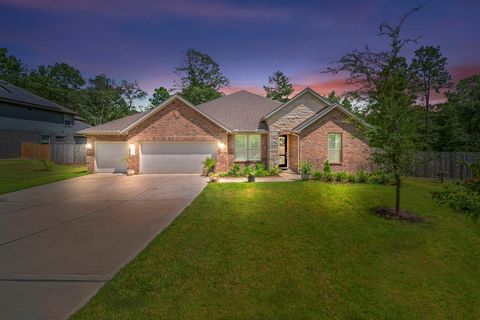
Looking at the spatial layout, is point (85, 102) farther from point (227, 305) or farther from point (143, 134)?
point (227, 305)

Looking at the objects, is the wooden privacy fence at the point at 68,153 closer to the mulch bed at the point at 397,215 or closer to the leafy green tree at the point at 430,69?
the mulch bed at the point at 397,215

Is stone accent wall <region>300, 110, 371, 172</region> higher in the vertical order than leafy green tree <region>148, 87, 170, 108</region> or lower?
lower

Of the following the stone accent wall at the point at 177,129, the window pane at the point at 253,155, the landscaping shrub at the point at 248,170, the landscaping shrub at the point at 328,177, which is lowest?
the landscaping shrub at the point at 328,177

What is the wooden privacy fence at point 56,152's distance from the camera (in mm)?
26609

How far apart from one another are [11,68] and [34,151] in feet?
148

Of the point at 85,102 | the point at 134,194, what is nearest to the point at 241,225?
the point at 134,194

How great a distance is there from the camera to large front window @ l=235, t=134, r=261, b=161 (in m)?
19.2

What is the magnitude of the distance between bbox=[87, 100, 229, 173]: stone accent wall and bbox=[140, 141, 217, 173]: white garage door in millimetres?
381

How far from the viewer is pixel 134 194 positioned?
11516mm

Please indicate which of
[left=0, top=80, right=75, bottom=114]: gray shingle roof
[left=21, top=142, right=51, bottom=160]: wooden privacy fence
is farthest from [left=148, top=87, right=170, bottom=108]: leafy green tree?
[left=21, top=142, right=51, bottom=160]: wooden privacy fence

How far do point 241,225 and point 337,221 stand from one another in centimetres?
309

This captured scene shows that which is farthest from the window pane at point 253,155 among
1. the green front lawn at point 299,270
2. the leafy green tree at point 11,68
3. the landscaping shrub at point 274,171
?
the leafy green tree at point 11,68

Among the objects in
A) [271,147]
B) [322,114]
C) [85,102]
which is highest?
[85,102]

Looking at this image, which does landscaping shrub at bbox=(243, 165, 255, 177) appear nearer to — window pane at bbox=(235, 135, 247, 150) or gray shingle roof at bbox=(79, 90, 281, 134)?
window pane at bbox=(235, 135, 247, 150)
